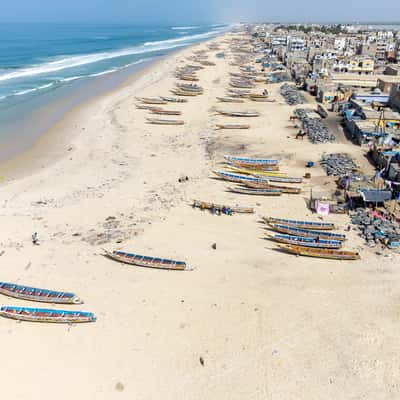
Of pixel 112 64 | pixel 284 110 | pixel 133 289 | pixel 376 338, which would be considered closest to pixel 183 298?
pixel 133 289

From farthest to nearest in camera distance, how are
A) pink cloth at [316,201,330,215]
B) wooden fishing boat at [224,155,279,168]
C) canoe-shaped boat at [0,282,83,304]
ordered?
wooden fishing boat at [224,155,279,168] < pink cloth at [316,201,330,215] < canoe-shaped boat at [0,282,83,304]

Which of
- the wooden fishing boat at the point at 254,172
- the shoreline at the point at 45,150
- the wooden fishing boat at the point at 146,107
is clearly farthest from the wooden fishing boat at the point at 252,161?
the wooden fishing boat at the point at 146,107

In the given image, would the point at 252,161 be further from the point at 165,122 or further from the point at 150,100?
the point at 150,100

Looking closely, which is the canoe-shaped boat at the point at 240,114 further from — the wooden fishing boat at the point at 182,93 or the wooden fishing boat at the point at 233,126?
the wooden fishing boat at the point at 182,93

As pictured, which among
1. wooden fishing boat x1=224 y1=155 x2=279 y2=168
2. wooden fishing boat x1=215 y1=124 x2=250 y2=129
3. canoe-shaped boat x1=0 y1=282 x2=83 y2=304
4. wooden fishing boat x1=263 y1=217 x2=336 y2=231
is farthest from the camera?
wooden fishing boat x1=215 y1=124 x2=250 y2=129

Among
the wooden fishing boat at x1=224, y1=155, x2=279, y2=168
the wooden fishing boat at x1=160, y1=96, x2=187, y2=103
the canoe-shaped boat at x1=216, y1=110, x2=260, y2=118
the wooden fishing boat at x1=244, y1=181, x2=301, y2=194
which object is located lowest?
the wooden fishing boat at x1=244, y1=181, x2=301, y2=194

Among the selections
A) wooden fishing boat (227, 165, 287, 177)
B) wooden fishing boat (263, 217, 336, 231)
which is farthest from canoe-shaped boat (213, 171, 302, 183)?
wooden fishing boat (263, 217, 336, 231)

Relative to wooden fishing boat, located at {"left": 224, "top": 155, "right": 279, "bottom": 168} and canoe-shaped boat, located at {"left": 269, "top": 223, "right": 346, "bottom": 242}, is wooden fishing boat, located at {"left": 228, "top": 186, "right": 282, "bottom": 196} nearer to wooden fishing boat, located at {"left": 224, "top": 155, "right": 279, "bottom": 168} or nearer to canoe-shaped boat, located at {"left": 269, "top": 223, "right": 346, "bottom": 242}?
wooden fishing boat, located at {"left": 224, "top": 155, "right": 279, "bottom": 168}
